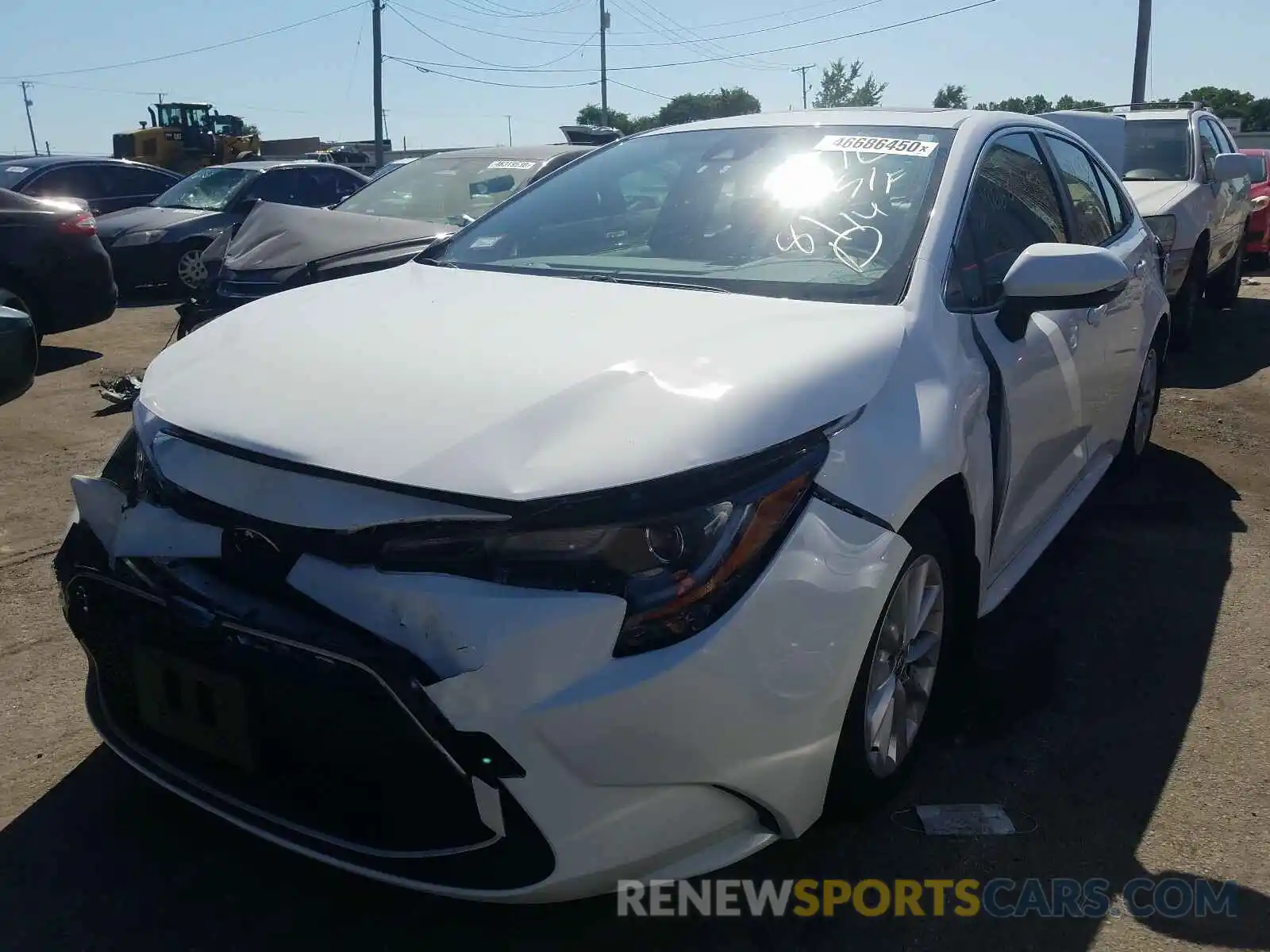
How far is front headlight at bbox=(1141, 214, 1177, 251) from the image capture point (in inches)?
268

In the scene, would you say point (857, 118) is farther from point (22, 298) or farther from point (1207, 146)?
point (1207, 146)

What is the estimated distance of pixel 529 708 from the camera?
172 centimetres

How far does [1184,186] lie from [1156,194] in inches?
14.1

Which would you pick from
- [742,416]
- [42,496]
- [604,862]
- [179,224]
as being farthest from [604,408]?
[179,224]

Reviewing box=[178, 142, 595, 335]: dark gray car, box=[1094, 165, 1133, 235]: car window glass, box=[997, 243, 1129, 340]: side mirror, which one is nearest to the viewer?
box=[997, 243, 1129, 340]: side mirror

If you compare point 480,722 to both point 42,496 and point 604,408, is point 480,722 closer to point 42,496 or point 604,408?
point 604,408

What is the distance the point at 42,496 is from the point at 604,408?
3647 mm

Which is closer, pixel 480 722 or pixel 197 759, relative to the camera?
pixel 480 722

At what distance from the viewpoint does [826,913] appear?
2229 mm

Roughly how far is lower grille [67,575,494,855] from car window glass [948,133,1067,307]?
1623 millimetres

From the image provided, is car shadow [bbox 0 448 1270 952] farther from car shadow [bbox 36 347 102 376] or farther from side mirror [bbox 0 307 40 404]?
car shadow [bbox 36 347 102 376]

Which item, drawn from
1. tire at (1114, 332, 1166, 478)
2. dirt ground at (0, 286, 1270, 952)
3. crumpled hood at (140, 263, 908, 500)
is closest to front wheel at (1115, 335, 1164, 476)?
tire at (1114, 332, 1166, 478)

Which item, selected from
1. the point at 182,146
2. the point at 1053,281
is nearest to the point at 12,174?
the point at 1053,281

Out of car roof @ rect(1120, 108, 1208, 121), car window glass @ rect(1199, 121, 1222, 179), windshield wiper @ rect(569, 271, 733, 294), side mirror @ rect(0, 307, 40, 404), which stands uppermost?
car roof @ rect(1120, 108, 1208, 121)
